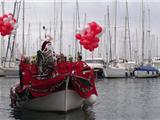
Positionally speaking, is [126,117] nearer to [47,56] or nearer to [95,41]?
[47,56]

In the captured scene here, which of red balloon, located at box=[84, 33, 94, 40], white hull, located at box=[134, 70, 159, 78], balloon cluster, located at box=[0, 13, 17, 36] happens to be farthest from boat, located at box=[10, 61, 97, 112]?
white hull, located at box=[134, 70, 159, 78]

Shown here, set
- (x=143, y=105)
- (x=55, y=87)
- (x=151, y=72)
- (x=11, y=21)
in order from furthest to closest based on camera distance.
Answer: (x=151, y=72), (x=143, y=105), (x=11, y=21), (x=55, y=87)

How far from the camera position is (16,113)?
947 inches

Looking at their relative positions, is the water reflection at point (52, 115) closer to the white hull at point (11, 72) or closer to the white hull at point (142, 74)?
the white hull at point (11, 72)

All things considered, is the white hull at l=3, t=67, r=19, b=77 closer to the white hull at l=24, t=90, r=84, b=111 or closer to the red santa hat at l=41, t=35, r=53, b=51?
the white hull at l=24, t=90, r=84, b=111

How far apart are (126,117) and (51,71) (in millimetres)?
4483

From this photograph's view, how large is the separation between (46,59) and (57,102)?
2.30 meters

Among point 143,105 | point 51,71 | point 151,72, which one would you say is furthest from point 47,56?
point 151,72

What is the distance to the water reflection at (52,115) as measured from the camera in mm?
22141

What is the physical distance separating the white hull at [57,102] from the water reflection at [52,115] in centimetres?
28

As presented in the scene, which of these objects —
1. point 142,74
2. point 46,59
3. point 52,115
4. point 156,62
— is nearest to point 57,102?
point 52,115

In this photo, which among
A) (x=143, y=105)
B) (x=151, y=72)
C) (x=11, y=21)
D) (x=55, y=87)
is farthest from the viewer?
(x=151, y=72)

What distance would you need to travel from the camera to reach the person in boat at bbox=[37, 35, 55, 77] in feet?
76.4

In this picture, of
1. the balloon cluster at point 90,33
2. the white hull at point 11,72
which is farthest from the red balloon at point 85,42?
the white hull at point 11,72
